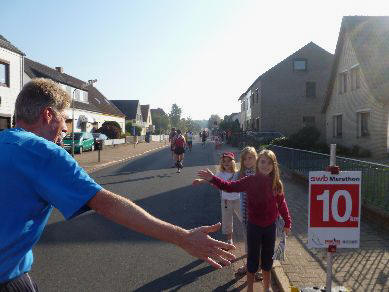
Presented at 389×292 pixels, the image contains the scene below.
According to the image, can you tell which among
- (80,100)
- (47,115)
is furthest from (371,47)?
(80,100)

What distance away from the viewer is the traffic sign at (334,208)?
3.85 m

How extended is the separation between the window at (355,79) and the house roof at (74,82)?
23.1 m

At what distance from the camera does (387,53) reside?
75.4ft

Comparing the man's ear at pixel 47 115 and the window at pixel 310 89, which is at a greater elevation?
the window at pixel 310 89

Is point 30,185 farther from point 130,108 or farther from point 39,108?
point 130,108

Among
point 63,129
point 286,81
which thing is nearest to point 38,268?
point 63,129

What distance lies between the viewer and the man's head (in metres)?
2.01

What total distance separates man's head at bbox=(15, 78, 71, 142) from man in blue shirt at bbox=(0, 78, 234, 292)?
99 mm

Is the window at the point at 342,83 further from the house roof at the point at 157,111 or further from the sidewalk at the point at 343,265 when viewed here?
the house roof at the point at 157,111

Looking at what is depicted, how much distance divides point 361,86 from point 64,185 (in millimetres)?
24168

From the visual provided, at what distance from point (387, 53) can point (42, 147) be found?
24.7 meters

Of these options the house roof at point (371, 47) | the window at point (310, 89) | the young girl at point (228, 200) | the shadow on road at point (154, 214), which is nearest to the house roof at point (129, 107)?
the window at point (310, 89)

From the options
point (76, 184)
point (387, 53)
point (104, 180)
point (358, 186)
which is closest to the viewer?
point (76, 184)

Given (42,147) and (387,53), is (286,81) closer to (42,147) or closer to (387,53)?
(387,53)
